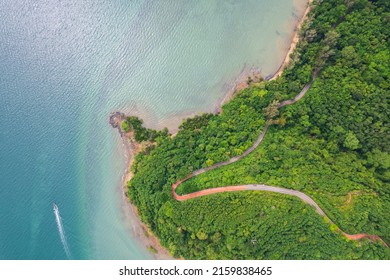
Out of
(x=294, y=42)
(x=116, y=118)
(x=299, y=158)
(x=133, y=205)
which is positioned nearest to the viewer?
(x=299, y=158)

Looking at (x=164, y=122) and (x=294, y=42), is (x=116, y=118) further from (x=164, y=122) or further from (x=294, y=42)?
(x=294, y=42)

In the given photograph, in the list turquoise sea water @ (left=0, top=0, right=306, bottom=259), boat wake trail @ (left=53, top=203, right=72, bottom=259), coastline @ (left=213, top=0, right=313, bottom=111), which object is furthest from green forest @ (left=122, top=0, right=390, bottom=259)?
boat wake trail @ (left=53, top=203, right=72, bottom=259)

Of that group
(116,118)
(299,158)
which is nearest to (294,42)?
(299,158)

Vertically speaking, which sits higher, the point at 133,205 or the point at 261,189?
the point at 133,205

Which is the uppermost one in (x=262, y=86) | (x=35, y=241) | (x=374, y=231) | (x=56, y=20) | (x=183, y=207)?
(x=56, y=20)

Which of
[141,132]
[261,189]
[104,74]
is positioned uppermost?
[104,74]

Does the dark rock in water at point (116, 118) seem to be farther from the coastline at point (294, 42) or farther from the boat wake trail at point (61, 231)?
the coastline at point (294, 42)

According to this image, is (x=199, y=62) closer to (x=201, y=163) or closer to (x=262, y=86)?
(x=262, y=86)

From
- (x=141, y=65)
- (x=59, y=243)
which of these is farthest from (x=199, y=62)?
(x=59, y=243)
